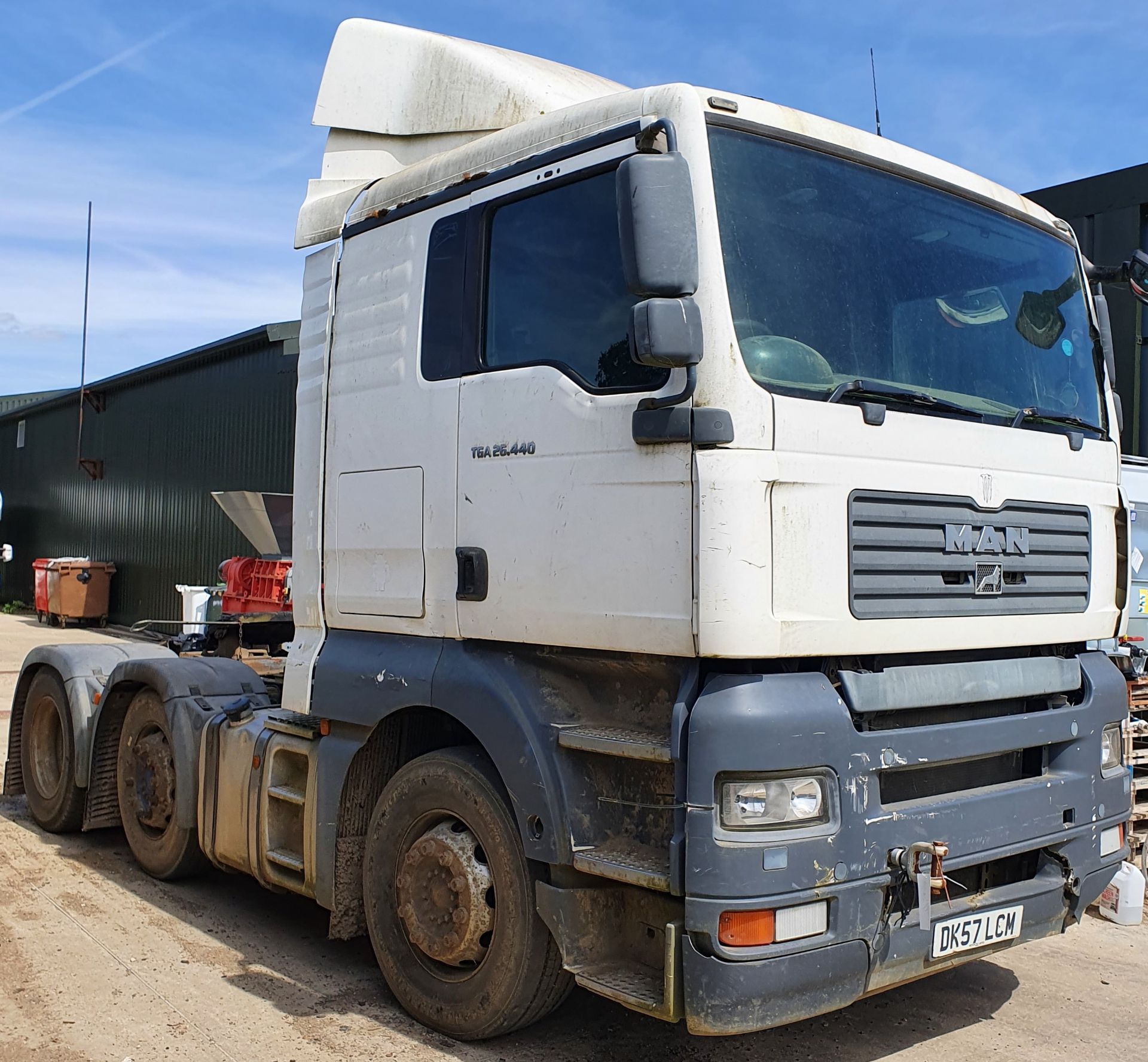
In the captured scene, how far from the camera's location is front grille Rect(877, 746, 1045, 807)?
3668mm

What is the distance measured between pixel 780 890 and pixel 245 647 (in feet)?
15.1

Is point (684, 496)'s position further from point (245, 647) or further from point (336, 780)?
point (245, 647)

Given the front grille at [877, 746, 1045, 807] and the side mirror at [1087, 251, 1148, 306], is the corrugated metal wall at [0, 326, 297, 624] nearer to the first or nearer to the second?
the side mirror at [1087, 251, 1148, 306]

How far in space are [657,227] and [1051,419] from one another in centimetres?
182

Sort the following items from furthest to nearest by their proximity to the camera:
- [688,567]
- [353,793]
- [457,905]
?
1. [353,793]
2. [457,905]
3. [688,567]

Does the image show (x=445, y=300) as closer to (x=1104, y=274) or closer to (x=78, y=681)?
(x=1104, y=274)

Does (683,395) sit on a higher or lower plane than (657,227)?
lower

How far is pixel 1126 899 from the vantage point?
19.0ft

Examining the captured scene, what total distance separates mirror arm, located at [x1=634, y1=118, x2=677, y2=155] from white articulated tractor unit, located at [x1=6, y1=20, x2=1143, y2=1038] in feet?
0.04

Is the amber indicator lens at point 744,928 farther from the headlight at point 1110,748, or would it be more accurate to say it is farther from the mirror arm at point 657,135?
the mirror arm at point 657,135


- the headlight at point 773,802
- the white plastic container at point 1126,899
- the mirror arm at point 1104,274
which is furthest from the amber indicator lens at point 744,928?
the white plastic container at point 1126,899

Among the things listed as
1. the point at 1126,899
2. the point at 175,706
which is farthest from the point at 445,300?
the point at 1126,899

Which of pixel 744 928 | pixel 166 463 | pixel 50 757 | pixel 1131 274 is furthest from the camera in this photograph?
pixel 166 463

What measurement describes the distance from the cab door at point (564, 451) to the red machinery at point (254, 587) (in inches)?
231
